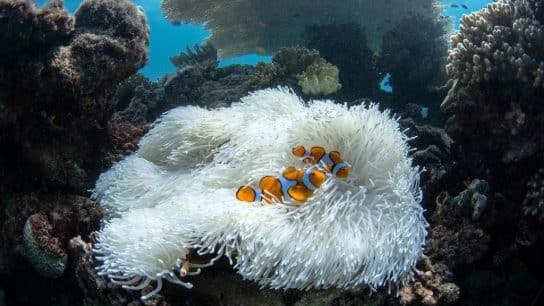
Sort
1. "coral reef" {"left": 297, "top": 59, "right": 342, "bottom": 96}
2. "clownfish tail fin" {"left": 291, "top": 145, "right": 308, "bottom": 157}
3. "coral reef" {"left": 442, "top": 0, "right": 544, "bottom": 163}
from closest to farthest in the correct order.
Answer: "clownfish tail fin" {"left": 291, "top": 145, "right": 308, "bottom": 157}, "coral reef" {"left": 442, "top": 0, "right": 544, "bottom": 163}, "coral reef" {"left": 297, "top": 59, "right": 342, "bottom": 96}

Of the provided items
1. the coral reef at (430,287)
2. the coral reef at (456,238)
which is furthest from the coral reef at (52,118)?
the coral reef at (456,238)

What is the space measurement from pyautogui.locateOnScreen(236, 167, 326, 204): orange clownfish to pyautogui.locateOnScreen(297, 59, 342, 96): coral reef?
3204mm

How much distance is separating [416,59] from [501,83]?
5063 millimetres

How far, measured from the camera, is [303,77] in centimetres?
649

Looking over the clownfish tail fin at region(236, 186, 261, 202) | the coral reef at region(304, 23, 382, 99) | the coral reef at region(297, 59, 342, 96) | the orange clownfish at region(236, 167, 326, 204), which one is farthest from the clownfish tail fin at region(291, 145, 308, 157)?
the coral reef at region(304, 23, 382, 99)

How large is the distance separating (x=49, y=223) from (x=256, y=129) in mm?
2358

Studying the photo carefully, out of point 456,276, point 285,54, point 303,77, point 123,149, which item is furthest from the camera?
point 285,54

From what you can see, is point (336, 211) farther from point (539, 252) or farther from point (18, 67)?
point (18, 67)

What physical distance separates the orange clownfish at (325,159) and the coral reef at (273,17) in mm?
7130

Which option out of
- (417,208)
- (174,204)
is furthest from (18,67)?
(417,208)

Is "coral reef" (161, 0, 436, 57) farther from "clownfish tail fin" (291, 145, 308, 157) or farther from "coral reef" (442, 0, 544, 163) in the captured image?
"clownfish tail fin" (291, 145, 308, 157)

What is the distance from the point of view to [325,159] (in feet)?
11.4

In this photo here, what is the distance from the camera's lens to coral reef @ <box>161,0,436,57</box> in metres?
9.88

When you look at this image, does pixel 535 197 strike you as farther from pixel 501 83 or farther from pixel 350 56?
pixel 350 56
